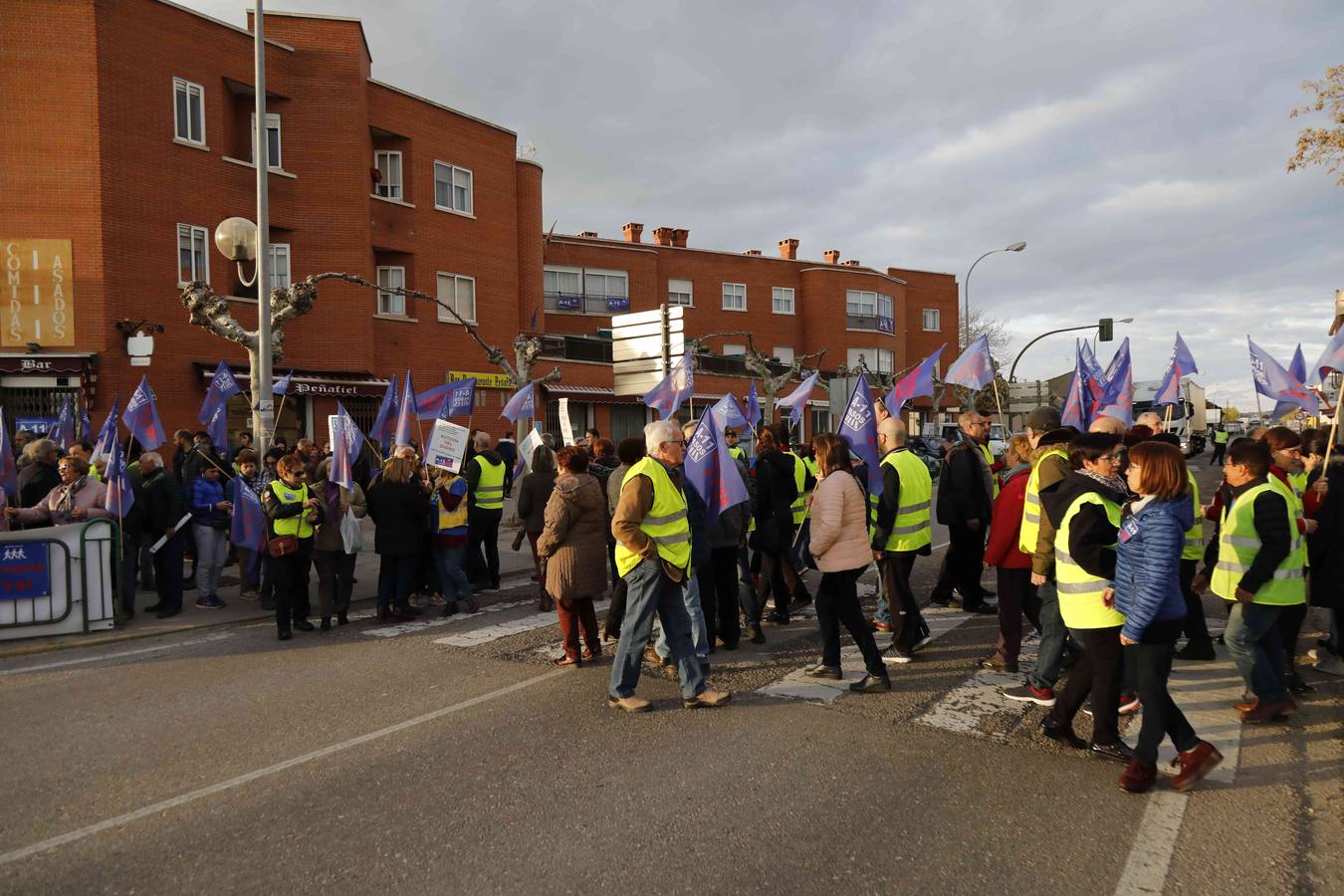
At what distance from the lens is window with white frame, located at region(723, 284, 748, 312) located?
4481 centimetres

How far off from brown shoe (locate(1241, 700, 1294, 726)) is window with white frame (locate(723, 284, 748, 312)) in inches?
1590

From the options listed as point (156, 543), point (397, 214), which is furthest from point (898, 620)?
point (397, 214)

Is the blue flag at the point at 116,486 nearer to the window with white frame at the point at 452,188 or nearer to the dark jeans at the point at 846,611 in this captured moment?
the dark jeans at the point at 846,611

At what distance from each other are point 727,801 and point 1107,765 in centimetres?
213

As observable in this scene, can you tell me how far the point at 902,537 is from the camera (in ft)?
22.8

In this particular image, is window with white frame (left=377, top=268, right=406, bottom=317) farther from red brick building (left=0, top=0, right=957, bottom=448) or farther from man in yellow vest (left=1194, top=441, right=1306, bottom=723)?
man in yellow vest (left=1194, top=441, right=1306, bottom=723)

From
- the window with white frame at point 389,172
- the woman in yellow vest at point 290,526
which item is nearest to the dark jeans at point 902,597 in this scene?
the woman in yellow vest at point 290,526

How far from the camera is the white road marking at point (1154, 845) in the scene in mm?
3475

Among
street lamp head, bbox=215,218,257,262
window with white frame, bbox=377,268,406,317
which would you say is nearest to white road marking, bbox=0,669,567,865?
street lamp head, bbox=215,218,257,262

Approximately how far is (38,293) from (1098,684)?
67.9 feet

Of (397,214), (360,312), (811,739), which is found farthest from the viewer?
(397,214)

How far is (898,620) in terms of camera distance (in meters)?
6.82

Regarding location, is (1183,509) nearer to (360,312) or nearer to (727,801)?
(727,801)

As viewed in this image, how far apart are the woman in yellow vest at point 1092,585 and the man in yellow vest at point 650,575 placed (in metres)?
2.21
